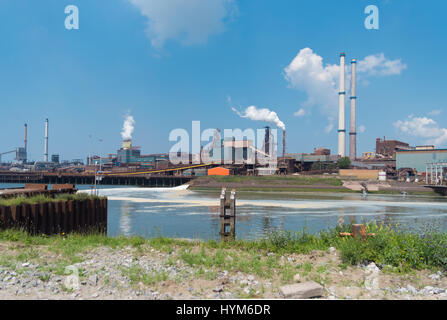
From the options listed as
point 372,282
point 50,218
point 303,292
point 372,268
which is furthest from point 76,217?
point 372,282

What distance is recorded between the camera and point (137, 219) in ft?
117

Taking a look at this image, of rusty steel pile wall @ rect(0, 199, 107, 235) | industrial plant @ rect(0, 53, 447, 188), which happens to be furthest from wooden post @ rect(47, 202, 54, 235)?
industrial plant @ rect(0, 53, 447, 188)

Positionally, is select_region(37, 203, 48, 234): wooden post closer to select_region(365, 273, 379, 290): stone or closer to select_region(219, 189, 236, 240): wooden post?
select_region(219, 189, 236, 240): wooden post

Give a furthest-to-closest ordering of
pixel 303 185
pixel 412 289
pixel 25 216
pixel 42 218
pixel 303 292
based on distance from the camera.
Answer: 1. pixel 303 185
2. pixel 42 218
3. pixel 25 216
4. pixel 412 289
5. pixel 303 292

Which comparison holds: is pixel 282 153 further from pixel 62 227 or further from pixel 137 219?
pixel 62 227

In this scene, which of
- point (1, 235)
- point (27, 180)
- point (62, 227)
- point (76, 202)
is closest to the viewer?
point (1, 235)

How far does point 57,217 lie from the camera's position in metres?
17.1

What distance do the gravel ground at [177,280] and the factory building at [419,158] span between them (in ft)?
405

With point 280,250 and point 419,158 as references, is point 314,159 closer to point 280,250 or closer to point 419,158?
point 419,158

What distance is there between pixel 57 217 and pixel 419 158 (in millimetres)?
128510

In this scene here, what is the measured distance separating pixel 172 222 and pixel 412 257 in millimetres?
26224

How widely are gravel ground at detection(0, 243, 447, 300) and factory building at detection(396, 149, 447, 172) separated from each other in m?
123

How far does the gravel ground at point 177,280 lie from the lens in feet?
26.3
